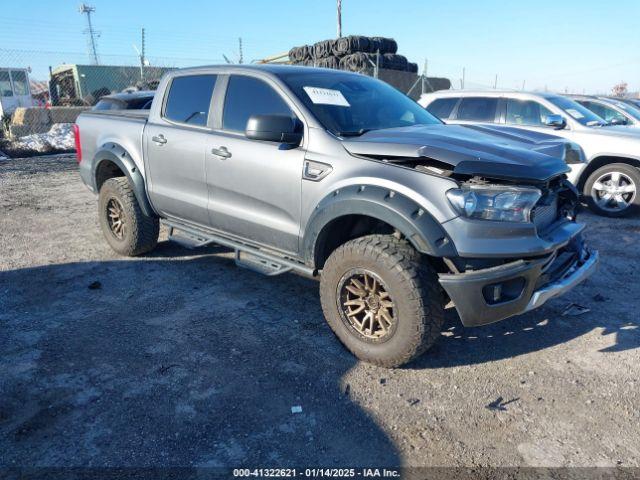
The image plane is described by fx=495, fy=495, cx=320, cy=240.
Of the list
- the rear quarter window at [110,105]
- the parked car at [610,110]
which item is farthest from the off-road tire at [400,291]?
the parked car at [610,110]

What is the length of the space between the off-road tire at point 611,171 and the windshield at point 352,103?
387 cm

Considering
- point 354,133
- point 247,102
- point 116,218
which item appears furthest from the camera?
point 116,218

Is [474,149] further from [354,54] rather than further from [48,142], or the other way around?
[354,54]

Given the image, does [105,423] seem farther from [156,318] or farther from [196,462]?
[156,318]

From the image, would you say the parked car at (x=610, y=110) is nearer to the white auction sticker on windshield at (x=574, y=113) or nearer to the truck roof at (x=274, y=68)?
the white auction sticker on windshield at (x=574, y=113)

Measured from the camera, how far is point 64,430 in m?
2.63

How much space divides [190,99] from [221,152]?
841mm

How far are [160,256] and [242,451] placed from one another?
3.33 m

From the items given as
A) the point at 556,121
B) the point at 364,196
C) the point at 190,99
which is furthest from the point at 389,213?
the point at 556,121

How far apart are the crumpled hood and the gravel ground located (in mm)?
1309

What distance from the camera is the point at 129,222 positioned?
5.04m

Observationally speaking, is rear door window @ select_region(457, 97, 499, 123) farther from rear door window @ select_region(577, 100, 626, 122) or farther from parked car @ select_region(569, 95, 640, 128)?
rear door window @ select_region(577, 100, 626, 122)

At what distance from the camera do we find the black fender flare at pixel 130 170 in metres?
4.85

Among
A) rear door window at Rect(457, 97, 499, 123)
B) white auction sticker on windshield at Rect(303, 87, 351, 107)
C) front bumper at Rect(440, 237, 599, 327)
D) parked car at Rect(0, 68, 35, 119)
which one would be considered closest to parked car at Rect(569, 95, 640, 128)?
rear door window at Rect(457, 97, 499, 123)
